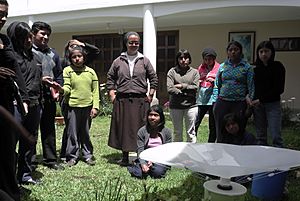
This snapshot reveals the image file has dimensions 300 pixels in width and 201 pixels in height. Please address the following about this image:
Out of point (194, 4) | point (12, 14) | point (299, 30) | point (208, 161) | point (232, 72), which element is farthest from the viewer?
point (12, 14)

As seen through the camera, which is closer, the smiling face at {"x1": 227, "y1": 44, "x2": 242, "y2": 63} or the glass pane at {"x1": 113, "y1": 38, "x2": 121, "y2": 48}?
the smiling face at {"x1": 227, "y1": 44, "x2": 242, "y2": 63}

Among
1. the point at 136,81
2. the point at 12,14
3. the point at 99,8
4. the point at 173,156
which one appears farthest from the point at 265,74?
the point at 12,14

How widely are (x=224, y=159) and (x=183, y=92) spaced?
8.69ft

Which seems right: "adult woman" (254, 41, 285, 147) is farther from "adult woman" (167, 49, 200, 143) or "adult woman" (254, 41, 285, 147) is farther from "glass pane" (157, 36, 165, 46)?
"glass pane" (157, 36, 165, 46)

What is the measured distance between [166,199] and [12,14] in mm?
10276

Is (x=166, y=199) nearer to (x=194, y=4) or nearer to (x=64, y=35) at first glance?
(x=194, y=4)

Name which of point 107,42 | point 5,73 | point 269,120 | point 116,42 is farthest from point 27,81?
point 107,42

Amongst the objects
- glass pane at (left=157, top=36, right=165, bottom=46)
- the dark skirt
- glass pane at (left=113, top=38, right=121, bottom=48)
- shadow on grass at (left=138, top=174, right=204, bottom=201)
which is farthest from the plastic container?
glass pane at (left=113, top=38, right=121, bottom=48)

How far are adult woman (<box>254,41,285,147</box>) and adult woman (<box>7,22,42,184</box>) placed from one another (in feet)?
8.77

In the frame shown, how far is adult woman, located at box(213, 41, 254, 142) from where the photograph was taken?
4316mm

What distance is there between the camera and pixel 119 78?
4766mm

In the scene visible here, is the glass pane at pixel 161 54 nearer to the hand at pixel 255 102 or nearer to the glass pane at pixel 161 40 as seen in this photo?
the glass pane at pixel 161 40

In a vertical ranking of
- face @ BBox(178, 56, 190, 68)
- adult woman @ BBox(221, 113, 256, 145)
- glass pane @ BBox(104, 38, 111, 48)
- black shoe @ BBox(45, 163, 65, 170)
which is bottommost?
black shoe @ BBox(45, 163, 65, 170)

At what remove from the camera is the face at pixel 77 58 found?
184 inches
